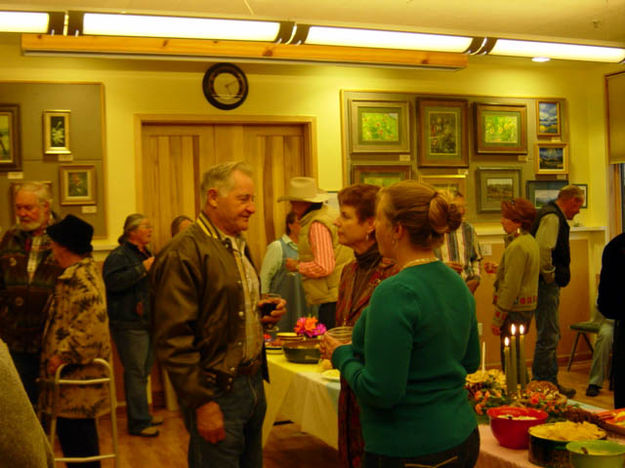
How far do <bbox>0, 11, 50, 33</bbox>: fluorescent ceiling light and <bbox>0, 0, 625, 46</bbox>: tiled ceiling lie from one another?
1301mm

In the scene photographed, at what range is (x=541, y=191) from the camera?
307 inches

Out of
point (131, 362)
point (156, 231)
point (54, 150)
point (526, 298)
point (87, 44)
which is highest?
point (87, 44)

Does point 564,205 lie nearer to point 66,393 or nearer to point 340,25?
point 340,25

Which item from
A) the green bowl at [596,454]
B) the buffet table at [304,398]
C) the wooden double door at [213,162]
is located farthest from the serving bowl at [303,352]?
the wooden double door at [213,162]

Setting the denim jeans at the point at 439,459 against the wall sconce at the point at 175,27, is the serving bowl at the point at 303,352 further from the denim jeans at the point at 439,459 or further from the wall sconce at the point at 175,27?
the denim jeans at the point at 439,459

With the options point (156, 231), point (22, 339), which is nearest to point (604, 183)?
point (156, 231)

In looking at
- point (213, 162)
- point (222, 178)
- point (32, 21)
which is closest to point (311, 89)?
point (213, 162)

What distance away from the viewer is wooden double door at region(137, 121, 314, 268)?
659 cm

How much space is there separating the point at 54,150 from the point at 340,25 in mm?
3055

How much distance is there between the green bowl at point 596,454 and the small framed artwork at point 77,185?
481 centimetres

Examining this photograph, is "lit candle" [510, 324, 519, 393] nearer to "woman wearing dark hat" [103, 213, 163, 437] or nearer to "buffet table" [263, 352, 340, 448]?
"buffet table" [263, 352, 340, 448]

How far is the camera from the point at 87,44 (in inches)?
202

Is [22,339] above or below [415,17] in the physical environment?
below

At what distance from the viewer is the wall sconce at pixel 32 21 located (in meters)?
3.73
